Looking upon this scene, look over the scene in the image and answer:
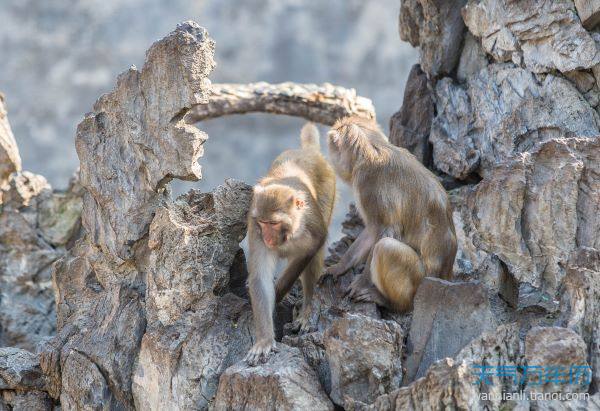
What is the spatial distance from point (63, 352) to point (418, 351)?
9.25ft

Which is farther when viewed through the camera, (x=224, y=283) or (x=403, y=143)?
(x=403, y=143)

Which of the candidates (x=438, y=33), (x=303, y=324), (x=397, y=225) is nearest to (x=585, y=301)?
(x=397, y=225)

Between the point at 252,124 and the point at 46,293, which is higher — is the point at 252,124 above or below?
above

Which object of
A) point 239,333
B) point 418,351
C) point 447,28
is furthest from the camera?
point 447,28

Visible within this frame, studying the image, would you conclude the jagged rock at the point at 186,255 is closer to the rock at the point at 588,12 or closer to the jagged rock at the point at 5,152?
the jagged rock at the point at 5,152

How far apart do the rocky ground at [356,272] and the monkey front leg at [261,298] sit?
0.13m

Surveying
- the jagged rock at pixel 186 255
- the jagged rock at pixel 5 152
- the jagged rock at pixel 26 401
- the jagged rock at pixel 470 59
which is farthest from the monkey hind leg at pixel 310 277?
the jagged rock at pixel 5 152

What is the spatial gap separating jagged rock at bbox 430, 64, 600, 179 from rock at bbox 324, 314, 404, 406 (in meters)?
2.15

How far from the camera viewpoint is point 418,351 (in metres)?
5.59

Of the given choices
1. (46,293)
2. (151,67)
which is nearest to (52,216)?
(46,293)

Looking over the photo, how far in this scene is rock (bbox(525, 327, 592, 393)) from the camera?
489cm

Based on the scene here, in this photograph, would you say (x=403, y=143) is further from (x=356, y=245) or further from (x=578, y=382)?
(x=578, y=382)

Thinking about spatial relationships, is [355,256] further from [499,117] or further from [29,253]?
[29,253]

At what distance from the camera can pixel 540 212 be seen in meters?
6.07
